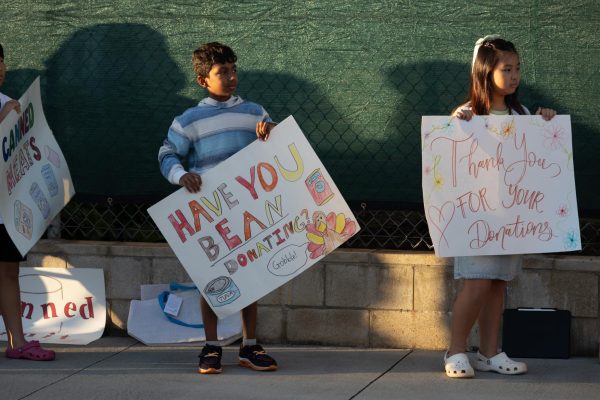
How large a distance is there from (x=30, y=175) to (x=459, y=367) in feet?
8.08

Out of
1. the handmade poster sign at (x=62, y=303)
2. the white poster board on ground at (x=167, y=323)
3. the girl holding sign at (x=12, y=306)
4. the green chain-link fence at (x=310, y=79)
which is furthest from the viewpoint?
the handmade poster sign at (x=62, y=303)

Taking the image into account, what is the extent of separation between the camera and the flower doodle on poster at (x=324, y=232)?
238 inches

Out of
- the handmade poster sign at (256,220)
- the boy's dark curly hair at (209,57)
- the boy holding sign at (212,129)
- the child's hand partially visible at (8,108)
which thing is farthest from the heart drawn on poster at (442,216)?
the child's hand partially visible at (8,108)

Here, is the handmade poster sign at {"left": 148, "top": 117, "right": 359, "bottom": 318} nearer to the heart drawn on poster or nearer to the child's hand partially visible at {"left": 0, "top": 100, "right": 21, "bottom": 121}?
the heart drawn on poster

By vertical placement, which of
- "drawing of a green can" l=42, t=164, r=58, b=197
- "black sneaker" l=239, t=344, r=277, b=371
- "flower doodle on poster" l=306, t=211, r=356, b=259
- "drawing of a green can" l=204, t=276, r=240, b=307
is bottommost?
"black sneaker" l=239, t=344, r=277, b=371

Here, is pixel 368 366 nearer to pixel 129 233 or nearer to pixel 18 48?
pixel 129 233

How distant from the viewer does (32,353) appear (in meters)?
6.49

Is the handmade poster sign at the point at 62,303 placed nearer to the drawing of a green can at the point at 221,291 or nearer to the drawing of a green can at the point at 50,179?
the drawing of a green can at the point at 50,179

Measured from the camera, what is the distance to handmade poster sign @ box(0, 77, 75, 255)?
629 cm

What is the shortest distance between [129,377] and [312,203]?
1.27 meters

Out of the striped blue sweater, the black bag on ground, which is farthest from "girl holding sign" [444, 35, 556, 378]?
the striped blue sweater

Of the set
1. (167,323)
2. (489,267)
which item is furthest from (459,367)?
(167,323)

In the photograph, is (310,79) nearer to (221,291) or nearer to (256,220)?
(256,220)

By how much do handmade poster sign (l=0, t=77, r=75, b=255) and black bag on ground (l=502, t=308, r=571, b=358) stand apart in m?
2.49
